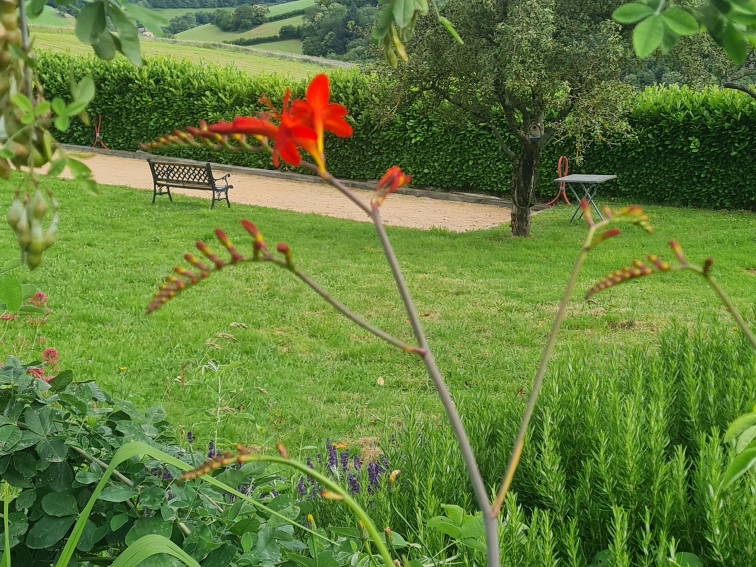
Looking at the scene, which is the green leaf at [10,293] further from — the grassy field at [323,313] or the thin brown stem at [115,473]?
the grassy field at [323,313]

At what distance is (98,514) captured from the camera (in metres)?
1.68

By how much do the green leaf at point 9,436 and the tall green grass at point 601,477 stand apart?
97 cm

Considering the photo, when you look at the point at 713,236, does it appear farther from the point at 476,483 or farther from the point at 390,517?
the point at 476,483

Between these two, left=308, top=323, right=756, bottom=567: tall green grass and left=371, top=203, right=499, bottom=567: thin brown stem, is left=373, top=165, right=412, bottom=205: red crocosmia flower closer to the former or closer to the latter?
left=371, top=203, right=499, bottom=567: thin brown stem

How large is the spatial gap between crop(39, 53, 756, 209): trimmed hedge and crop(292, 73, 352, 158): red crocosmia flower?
10.3 metres

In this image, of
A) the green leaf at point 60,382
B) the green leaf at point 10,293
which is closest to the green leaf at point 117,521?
the green leaf at point 60,382

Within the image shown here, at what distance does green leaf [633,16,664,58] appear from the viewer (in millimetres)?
1095

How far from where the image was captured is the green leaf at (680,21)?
108cm

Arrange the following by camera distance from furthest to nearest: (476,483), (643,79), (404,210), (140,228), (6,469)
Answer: (643,79) < (404,210) < (140,228) < (6,469) < (476,483)

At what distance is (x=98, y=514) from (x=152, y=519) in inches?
8.9

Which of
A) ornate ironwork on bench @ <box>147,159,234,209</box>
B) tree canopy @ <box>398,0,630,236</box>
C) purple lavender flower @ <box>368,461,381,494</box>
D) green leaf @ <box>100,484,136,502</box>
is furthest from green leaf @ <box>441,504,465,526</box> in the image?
ornate ironwork on bench @ <box>147,159,234,209</box>

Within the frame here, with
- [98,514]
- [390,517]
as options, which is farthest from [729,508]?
[98,514]

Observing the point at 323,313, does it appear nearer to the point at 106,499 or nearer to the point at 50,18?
the point at 106,499

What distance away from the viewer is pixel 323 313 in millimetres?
7211
